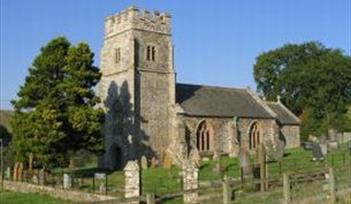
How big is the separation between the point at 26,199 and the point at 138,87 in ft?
63.5

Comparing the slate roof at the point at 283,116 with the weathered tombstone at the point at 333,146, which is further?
the slate roof at the point at 283,116

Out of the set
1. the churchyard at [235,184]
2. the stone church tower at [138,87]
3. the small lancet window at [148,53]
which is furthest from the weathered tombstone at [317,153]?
the small lancet window at [148,53]

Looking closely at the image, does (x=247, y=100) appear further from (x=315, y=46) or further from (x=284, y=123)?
(x=315, y=46)

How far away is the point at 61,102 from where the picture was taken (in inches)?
1570

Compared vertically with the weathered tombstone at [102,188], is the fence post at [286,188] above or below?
above

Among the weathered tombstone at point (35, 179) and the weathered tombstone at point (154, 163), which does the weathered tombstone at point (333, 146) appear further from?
the weathered tombstone at point (35, 179)

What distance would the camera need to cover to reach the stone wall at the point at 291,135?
206 ft

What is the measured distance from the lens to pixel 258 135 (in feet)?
190

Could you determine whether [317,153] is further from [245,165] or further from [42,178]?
[42,178]

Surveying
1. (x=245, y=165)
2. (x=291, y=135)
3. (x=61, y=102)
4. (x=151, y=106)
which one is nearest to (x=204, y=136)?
(x=151, y=106)

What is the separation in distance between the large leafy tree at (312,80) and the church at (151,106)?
67.3 ft

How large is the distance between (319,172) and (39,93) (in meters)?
25.4

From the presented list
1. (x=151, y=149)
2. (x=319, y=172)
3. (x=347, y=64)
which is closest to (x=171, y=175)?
(x=151, y=149)

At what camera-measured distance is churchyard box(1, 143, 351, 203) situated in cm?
1639
